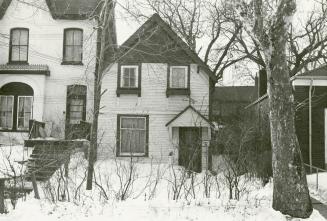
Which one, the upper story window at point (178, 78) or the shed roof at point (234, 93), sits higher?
the shed roof at point (234, 93)

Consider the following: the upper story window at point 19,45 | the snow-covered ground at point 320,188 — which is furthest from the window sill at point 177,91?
the snow-covered ground at point 320,188

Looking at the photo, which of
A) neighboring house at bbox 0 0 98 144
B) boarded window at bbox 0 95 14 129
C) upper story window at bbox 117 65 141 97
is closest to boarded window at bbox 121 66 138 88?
upper story window at bbox 117 65 141 97

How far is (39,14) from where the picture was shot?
24906 mm

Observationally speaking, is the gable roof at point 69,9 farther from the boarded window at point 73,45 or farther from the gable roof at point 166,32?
the gable roof at point 166,32

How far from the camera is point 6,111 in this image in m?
24.2

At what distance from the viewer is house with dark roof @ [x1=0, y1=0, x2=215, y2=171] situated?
22781 mm

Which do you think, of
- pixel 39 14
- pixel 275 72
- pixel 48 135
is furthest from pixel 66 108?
pixel 275 72

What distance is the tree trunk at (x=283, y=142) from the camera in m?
10.1

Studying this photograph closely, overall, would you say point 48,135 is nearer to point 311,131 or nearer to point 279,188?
point 311,131

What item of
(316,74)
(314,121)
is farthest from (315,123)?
(316,74)

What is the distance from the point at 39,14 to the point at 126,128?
8267mm

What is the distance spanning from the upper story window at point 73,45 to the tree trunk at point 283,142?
16.1 meters

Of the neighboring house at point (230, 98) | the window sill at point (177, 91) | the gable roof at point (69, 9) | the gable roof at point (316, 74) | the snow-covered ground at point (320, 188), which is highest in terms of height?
the gable roof at point (69, 9)

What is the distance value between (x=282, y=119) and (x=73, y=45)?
17.0 meters
